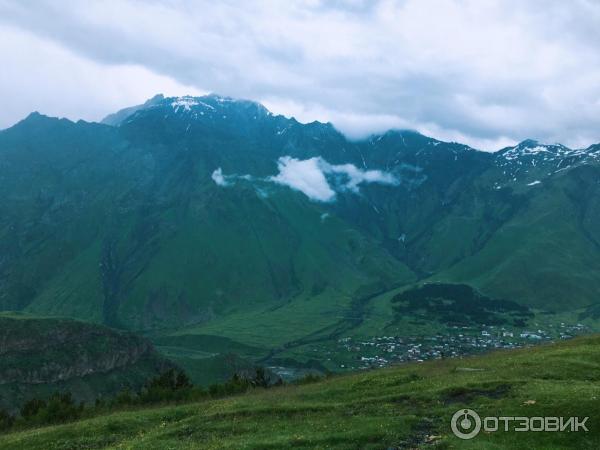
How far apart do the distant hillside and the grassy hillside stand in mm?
129355

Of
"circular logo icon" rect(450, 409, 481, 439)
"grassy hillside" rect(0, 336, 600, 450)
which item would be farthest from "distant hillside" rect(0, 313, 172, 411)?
"circular logo icon" rect(450, 409, 481, 439)

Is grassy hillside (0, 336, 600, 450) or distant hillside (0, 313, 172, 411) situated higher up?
grassy hillside (0, 336, 600, 450)

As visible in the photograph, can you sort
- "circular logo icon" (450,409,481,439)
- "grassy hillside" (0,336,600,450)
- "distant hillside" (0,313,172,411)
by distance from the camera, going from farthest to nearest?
1. "distant hillside" (0,313,172,411)
2. "grassy hillside" (0,336,600,450)
3. "circular logo icon" (450,409,481,439)

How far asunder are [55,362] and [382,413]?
162 metres

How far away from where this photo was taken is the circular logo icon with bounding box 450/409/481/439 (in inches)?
1373

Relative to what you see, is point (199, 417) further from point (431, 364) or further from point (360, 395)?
point (431, 364)

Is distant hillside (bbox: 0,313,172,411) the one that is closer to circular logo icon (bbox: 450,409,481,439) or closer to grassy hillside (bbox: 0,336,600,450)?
grassy hillside (bbox: 0,336,600,450)

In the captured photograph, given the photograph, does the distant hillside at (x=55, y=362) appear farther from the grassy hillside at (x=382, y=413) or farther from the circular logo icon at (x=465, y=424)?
the circular logo icon at (x=465, y=424)

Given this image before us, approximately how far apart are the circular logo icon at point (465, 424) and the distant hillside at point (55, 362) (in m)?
151

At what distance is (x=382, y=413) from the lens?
42.2m

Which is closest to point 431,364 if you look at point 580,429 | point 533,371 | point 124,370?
point 533,371

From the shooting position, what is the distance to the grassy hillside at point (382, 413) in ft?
115

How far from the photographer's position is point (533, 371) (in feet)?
A: 164

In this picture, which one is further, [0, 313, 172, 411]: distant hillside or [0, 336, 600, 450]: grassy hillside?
[0, 313, 172, 411]: distant hillside
